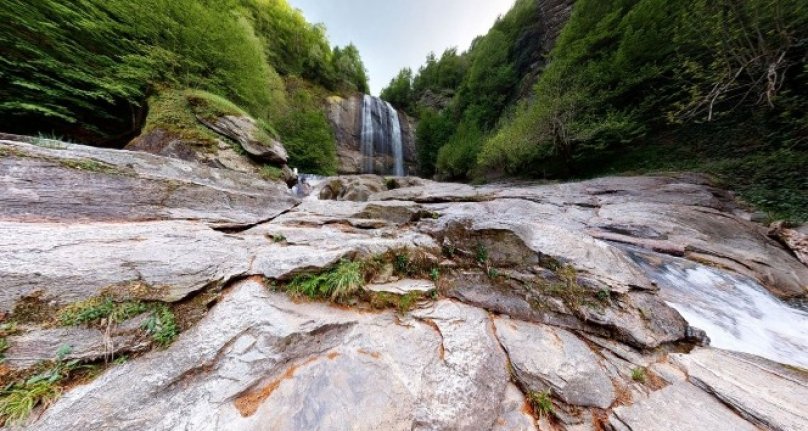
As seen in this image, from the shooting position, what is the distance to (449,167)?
1853 cm

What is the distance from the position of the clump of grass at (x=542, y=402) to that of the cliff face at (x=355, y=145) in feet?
70.0

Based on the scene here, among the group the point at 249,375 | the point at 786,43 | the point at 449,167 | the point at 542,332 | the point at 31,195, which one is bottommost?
the point at 542,332

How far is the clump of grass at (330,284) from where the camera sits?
279cm

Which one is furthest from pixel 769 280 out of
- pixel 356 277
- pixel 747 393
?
pixel 356 277

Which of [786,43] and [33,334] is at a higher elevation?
[786,43]

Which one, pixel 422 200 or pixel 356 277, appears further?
pixel 422 200

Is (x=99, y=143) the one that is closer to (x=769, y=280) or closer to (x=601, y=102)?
(x=769, y=280)

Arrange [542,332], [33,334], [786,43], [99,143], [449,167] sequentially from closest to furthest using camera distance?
[33,334] < [542,332] < [786,43] < [99,143] < [449,167]

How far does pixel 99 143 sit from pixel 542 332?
13.1m

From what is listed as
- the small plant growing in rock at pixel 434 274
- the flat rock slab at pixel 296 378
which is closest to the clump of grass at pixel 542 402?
the flat rock slab at pixel 296 378

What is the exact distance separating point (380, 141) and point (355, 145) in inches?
108

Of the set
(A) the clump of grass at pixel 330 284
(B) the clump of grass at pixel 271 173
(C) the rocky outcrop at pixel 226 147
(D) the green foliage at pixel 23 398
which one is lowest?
(D) the green foliage at pixel 23 398

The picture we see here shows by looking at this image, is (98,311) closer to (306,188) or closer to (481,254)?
(481,254)

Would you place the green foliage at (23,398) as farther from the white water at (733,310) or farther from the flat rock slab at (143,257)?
the white water at (733,310)
